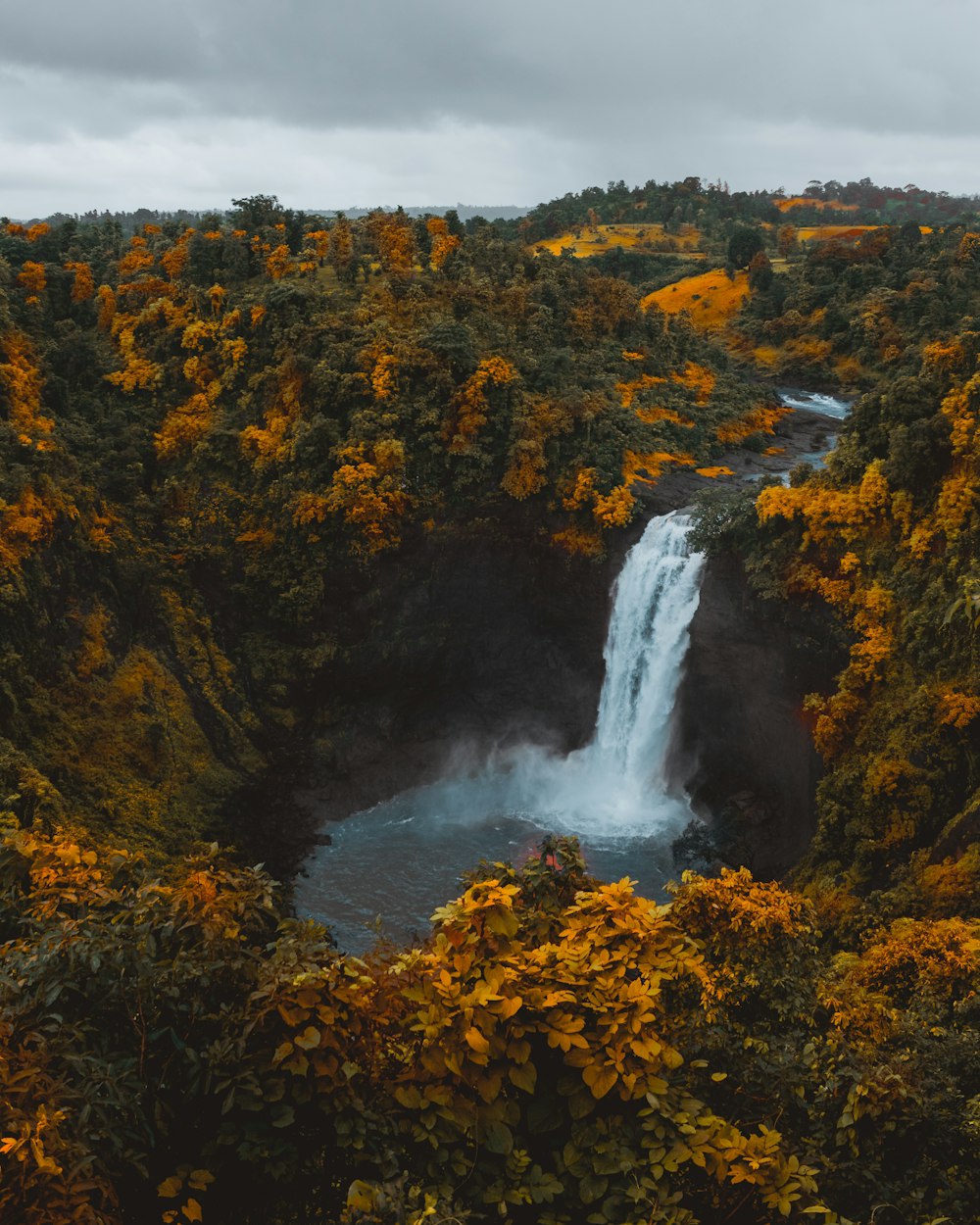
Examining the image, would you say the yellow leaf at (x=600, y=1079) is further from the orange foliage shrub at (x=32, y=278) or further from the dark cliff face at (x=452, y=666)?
the orange foliage shrub at (x=32, y=278)

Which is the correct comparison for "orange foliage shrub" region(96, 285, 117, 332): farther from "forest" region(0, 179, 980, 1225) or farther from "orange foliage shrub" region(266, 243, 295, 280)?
"orange foliage shrub" region(266, 243, 295, 280)

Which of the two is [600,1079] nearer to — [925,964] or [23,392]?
[925,964]

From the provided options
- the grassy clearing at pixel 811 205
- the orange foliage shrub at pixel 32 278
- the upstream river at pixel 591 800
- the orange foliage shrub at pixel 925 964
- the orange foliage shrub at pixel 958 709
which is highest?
the grassy clearing at pixel 811 205

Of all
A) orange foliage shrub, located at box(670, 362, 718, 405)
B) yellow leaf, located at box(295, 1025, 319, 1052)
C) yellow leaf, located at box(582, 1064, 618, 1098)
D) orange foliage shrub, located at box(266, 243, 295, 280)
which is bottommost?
yellow leaf, located at box(582, 1064, 618, 1098)

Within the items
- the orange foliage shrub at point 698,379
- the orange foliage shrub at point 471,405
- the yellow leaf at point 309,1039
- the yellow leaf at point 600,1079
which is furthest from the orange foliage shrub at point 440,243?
the yellow leaf at point 600,1079

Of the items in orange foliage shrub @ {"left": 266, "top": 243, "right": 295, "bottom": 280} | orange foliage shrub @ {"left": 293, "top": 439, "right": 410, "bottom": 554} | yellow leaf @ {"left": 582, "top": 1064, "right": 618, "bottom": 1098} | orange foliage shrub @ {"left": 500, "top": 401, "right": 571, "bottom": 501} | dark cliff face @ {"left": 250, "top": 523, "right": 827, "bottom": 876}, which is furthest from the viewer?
orange foliage shrub @ {"left": 266, "top": 243, "right": 295, "bottom": 280}

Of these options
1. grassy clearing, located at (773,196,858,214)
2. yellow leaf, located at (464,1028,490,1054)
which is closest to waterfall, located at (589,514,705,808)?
yellow leaf, located at (464,1028,490,1054)

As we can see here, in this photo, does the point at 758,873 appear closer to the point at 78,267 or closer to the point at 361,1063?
the point at 361,1063
